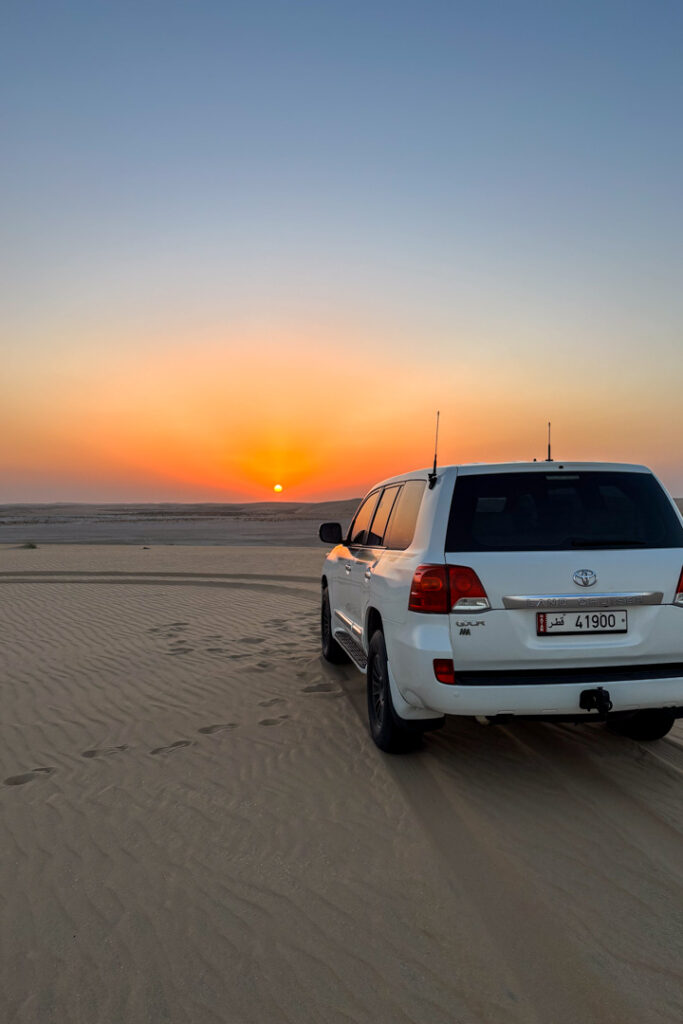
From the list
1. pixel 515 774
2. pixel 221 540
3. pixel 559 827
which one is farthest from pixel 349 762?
pixel 221 540

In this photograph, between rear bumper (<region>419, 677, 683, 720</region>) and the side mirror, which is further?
the side mirror

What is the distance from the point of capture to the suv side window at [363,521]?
623 cm

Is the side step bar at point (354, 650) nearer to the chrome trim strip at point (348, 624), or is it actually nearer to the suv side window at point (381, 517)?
the chrome trim strip at point (348, 624)

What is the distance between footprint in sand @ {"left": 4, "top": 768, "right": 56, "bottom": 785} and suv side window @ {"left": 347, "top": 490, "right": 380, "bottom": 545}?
2909mm

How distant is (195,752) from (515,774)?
2.11 metres

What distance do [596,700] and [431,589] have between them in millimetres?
1040

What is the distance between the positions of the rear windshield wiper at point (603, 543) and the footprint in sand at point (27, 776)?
Answer: 353 cm

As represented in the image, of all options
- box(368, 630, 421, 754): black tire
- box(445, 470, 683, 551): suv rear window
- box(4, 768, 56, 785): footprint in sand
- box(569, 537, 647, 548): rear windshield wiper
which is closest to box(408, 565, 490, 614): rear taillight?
box(445, 470, 683, 551): suv rear window

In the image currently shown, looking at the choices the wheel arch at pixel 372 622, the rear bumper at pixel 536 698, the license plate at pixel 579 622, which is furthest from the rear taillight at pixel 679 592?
the wheel arch at pixel 372 622

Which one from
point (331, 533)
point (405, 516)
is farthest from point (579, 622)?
point (331, 533)

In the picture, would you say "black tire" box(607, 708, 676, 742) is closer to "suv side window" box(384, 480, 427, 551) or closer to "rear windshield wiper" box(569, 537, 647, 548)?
"rear windshield wiper" box(569, 537, 647, 548)

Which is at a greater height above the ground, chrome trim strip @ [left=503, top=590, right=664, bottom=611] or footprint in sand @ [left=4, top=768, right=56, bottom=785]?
chrome trim strip @ [left=503, top=590, right=664, bottom=611]

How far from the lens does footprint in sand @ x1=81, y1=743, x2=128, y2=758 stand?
15.9 ft

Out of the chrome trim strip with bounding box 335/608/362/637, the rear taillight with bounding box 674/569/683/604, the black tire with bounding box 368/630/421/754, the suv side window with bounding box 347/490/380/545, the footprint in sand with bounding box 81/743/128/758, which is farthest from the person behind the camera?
the suv side window with bounding box 347/490/380/545
